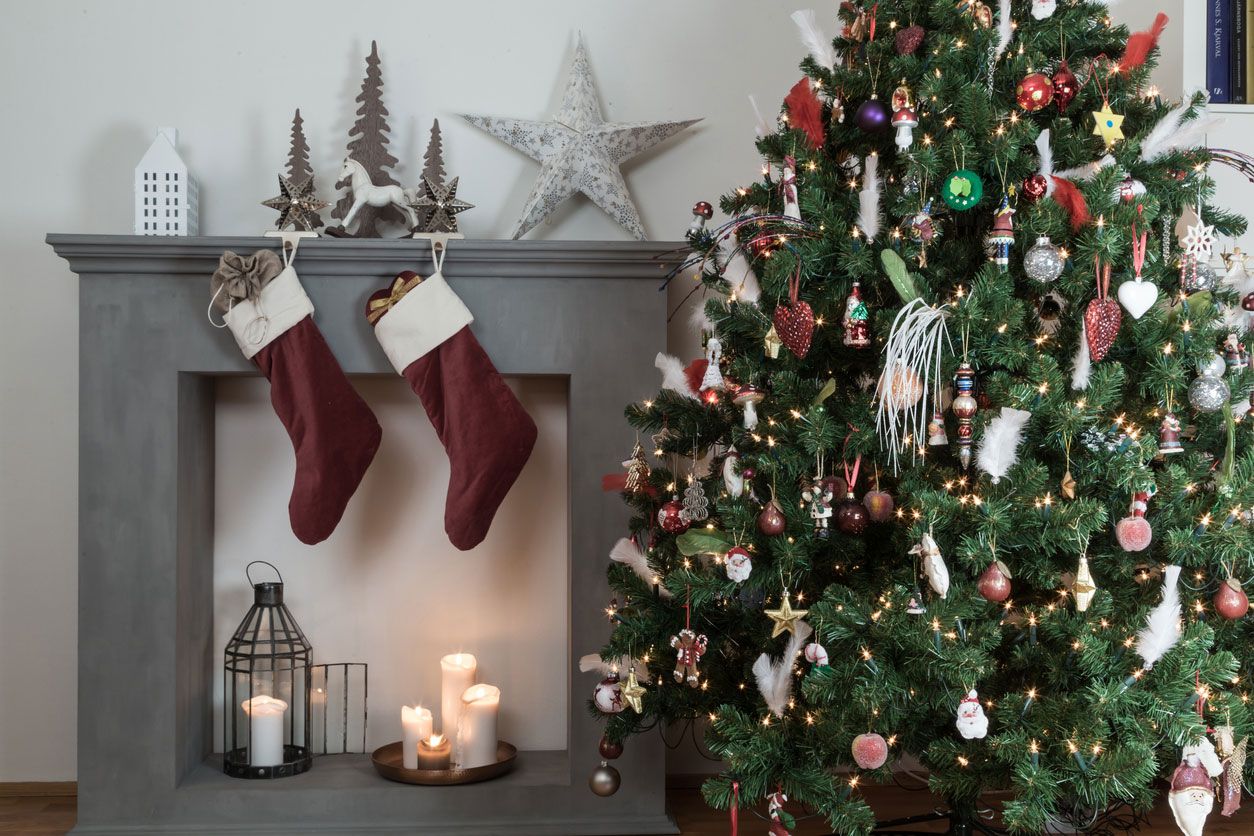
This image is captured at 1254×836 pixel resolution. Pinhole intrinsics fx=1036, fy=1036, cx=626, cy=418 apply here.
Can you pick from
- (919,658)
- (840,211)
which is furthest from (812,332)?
(919,658)

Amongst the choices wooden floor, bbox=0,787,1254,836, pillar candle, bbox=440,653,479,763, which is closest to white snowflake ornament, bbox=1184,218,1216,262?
wooden floor, bbox=0,787,1254,836

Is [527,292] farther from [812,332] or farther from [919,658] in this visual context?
[919,658]

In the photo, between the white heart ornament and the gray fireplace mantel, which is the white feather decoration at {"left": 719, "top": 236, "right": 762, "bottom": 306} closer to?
the gray fireplace mantel

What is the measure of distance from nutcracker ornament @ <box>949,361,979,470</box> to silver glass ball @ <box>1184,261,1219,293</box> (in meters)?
0.35

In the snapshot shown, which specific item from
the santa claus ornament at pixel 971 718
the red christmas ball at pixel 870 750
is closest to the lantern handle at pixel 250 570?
the red christmas ball at pixel 870 750

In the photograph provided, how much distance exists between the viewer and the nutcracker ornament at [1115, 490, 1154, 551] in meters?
1.33

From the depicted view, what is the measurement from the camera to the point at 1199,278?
144 centimetres

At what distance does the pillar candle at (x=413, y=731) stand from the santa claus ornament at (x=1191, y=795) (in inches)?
53.2

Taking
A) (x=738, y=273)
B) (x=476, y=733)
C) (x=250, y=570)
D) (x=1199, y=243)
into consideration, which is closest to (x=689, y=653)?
(x=738, y=273)

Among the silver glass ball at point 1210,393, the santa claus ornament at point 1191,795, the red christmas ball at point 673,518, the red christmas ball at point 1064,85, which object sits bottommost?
the santa claus ornament at point 1191,795

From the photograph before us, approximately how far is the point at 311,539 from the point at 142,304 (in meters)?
0.56

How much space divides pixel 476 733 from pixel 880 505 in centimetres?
105

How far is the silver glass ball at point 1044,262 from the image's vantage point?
1350 millimetres

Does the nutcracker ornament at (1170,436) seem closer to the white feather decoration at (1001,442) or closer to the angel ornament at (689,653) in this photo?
the white feather decoration at (1001,442)
